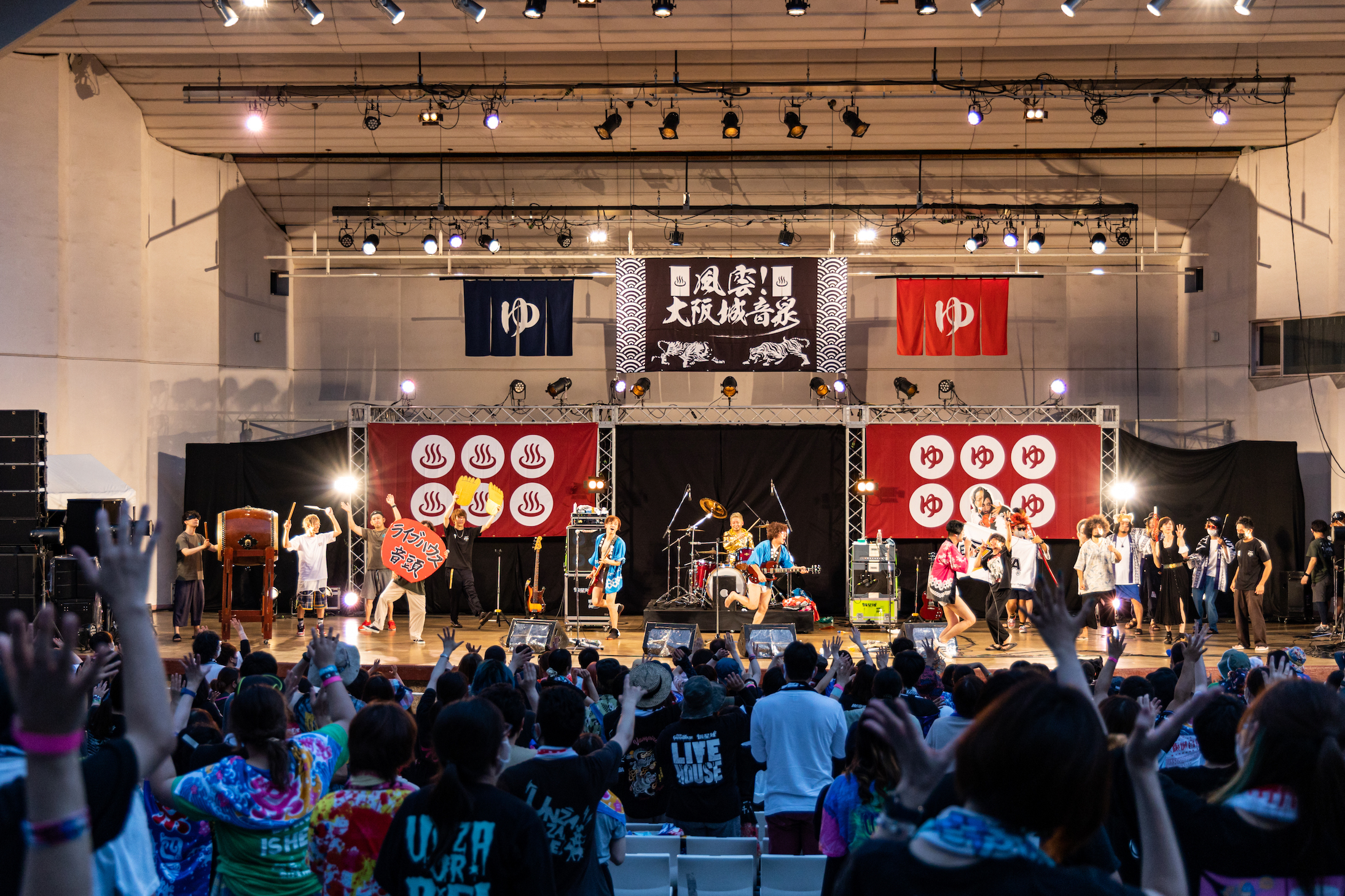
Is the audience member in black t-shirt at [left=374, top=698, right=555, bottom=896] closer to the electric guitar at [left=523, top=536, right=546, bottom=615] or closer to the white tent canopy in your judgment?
the white tent canopy

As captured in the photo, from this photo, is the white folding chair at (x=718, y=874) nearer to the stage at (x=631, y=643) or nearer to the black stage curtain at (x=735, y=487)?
the stage at (x=631, y=643)

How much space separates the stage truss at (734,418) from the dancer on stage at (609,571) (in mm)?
1815

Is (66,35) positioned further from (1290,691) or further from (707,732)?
(1290,691)

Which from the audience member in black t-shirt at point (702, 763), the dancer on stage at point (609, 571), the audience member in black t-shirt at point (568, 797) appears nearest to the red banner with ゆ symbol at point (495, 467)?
the dancer on stage at point (609, 571)

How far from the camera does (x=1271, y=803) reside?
197 centimetres

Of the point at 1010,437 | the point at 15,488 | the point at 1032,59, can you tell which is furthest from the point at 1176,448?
the point at 15,488

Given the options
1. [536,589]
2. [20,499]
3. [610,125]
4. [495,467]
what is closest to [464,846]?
[20,499]

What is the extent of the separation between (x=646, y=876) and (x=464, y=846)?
70.4 inches

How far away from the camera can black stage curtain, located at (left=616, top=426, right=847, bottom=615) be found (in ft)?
54.3

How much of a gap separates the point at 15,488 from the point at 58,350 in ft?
10.5

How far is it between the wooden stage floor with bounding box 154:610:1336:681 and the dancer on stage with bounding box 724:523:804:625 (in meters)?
0.73

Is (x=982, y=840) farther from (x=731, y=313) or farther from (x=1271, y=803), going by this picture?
(x=731, y=313)

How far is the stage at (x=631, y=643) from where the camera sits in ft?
37.9

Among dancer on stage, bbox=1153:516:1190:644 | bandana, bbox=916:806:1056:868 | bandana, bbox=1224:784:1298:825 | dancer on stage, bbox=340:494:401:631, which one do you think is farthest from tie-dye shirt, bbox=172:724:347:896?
dancer on stage, bbox=1153:516:1190:644
